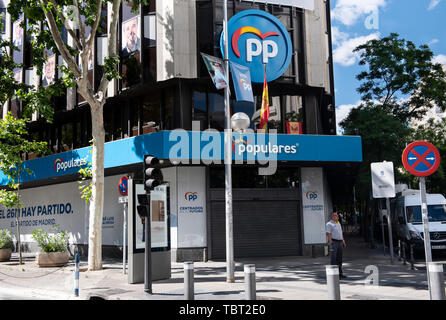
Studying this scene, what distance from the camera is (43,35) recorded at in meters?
15.3

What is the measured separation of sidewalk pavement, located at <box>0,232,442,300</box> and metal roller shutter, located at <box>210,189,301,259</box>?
124cm

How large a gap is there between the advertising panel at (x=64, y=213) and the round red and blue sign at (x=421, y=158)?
14.4 metres

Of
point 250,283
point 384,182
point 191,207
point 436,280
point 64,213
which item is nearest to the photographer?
point 436,280

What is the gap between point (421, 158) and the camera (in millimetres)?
8078

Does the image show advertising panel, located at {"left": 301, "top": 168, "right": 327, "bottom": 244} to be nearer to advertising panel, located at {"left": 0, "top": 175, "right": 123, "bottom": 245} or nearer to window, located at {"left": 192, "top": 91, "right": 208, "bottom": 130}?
window, located at {"left": 192, "top": 91, "right": 208, "bottom": 130}

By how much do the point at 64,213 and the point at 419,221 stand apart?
17665 mm

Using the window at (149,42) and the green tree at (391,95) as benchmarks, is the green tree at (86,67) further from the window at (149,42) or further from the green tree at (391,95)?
the green tree at (391,95)

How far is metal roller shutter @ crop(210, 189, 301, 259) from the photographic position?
17.9 metres

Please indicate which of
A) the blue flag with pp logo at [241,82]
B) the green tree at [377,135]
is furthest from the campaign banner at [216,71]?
the green tree at [377,135]

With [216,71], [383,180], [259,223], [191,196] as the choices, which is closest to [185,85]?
[191,196]

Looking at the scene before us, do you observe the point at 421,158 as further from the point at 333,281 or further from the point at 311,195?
the point at 311,195
